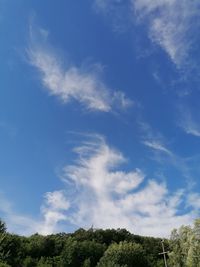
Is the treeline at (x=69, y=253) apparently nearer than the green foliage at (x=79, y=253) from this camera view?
Yes

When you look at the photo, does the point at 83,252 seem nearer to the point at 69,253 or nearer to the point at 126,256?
the point at 69,253

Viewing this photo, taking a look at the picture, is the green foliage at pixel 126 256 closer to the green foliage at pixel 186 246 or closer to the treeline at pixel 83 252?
the treeline at pixel 83 252

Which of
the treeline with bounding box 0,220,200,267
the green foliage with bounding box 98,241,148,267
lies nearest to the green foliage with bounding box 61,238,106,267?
the treeline with bounding box 0,220,200,267

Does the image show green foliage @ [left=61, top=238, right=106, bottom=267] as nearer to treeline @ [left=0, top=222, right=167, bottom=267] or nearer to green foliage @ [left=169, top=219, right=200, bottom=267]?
treeline @ [left=0, top=222, right=167, bottom=267]

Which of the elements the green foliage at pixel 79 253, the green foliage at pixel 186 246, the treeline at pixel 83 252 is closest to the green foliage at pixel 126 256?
the treeline at pixel 83 252

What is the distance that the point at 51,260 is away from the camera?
356 feet

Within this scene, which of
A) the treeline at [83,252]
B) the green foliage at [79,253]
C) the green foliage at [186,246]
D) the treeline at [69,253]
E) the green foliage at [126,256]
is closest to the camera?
the green foliage at [186,246]

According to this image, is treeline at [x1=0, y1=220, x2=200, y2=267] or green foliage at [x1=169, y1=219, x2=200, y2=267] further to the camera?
treeline at [x1=0, y1=220, x2=200, y2=267]

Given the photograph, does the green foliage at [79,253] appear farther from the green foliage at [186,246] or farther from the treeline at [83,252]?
the green foliage at [186,246]

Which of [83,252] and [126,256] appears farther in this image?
[83,252]

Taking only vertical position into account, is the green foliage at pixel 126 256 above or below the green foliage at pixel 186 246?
above

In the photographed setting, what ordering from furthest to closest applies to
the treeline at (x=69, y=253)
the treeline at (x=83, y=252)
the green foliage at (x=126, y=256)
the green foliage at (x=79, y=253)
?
the green foliage at (x=79, y=253) → the treeline at (x=69, y=253) → the green foliage at (x=126, y=256) → the treeline at (x=83, y=252)

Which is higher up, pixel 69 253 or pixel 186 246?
pixel 69 253

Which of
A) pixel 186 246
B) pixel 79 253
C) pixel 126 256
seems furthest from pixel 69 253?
pixel 186 246
